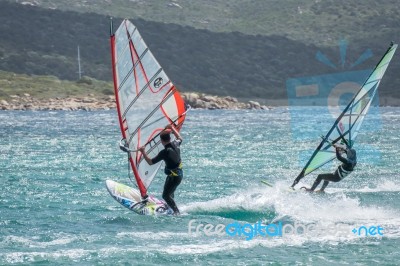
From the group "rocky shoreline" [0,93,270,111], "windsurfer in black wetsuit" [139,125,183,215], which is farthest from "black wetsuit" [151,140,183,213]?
"rocky shoreline" [0,93,270,111]

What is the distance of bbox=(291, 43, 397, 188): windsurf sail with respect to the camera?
25.1 m

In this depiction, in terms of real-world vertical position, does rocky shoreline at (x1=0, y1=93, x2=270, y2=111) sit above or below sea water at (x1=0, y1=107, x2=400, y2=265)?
below

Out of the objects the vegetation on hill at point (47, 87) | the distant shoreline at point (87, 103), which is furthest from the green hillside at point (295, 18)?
the distant shoreline at point (87, 103)

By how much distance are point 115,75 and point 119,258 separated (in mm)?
5848

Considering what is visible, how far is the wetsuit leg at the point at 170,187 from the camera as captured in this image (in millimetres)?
20266

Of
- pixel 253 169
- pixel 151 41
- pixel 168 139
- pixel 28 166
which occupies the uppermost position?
pixel 168 139

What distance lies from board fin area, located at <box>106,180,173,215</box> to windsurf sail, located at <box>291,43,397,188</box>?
545 cm

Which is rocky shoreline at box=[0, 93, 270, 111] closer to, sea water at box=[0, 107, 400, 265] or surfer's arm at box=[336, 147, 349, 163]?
sea water at box=[0, 107, 400, 265]

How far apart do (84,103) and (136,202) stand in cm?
10067

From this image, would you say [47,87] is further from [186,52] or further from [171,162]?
[171,162]

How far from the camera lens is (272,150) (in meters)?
44.3

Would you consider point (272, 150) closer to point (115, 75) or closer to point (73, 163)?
point (73, 163)

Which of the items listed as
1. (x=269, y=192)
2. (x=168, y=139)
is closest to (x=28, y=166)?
(x=269, y=192)

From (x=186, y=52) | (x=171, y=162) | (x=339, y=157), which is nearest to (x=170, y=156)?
(x=171, y=162)
